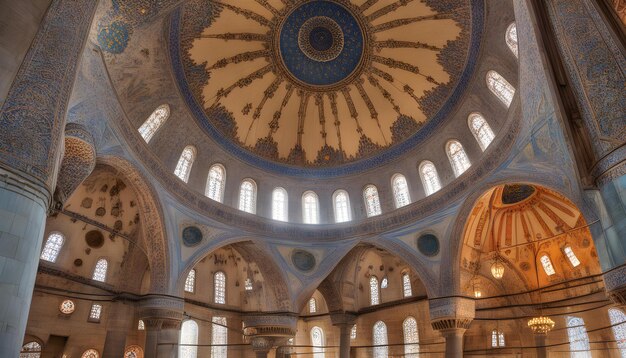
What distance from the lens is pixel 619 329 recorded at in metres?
16.8

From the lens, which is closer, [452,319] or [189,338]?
[452,319]

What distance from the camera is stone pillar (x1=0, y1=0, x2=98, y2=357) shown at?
241 inches

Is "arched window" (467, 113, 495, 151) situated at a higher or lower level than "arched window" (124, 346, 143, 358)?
higher

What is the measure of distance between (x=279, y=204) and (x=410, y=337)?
28.7 feet

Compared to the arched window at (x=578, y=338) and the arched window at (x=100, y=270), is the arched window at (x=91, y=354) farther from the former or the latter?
the arched window at (x=578, y=338)

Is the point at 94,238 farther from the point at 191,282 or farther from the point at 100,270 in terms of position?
the point at 191,282

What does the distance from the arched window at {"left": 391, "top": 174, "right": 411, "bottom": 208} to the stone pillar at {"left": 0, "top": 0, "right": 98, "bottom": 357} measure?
42.7ft

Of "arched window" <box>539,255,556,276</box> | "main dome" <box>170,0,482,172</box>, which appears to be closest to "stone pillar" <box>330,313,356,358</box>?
"main dome" <box>170,0,482,172</box>

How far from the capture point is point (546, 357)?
1802cm

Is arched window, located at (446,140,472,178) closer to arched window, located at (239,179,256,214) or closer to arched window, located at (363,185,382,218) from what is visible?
arched window, located at (363,185,382,218)

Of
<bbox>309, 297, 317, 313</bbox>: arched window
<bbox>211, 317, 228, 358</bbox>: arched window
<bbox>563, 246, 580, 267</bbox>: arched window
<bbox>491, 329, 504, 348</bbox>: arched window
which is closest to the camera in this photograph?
<bbox>563, 246, 580, 267</bbox>: arched window

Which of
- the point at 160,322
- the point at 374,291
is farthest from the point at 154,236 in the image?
the point at 374,291

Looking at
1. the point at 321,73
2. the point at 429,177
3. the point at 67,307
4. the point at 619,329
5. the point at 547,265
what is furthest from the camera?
the point at 547,265

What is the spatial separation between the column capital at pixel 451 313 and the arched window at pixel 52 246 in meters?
13.7
